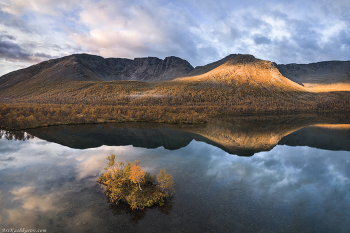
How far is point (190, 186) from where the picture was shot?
1689cm

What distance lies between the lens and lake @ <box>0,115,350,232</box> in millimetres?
11891

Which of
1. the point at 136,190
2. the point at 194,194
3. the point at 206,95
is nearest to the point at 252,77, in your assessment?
the point at 206,95

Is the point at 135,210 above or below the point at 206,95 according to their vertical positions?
below

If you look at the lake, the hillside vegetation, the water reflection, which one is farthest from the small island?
the hillside vegetation

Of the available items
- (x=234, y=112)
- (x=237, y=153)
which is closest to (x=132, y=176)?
(x=237, y=153)

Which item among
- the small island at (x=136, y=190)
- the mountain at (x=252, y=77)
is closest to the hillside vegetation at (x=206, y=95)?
the mountain at (x=252, y=77)

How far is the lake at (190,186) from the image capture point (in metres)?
11.9

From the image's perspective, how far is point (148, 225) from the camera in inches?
447

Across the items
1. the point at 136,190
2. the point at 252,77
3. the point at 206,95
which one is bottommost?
the point at 136,190

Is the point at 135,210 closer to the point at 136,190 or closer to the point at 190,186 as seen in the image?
the point at 136,190

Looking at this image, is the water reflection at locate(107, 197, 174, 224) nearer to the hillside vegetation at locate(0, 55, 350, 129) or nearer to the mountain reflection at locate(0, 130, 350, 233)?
the mountain reflection at locate(0, 130, 350, 233)

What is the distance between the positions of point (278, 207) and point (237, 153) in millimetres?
15222

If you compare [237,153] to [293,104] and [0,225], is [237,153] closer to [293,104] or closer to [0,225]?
[0,225]

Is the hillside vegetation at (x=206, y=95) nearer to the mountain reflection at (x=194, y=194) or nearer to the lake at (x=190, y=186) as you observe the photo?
the lake at (x=190, y=186)
